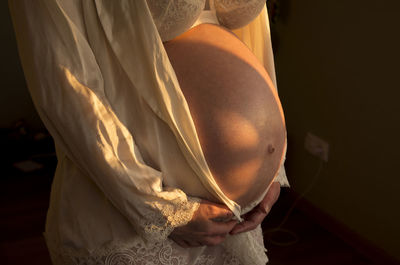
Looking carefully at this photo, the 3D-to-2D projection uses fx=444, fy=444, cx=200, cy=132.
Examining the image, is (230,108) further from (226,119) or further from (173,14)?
(173,14)

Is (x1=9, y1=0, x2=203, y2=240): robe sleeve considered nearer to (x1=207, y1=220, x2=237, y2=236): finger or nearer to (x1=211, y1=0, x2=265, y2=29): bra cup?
(x1=207, y1=220, x2=237, y2=236): finger

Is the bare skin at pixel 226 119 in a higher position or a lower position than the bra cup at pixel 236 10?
lower

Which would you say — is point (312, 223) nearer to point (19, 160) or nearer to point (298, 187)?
point (298, 187)

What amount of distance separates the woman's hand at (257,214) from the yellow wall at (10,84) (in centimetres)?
245

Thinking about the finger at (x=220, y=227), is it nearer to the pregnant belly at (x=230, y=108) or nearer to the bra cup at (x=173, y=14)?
the pregnant belly at (x=230, y=108)

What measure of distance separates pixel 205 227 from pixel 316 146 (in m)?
1.48

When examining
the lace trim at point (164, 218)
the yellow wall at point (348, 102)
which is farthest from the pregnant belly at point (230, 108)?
the yellow wall at point (348, 102)

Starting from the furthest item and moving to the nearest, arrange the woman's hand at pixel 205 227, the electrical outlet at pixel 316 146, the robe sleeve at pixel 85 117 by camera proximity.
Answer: the electrical outlet at pixel 316 146 → the woman's hand at pixel 205 227 → the robe sleeve at pixel 85 117

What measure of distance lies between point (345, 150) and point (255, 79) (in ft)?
4.04

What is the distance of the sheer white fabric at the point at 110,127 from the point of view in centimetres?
73

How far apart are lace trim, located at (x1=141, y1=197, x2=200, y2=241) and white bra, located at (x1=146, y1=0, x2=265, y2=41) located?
1.06 ft

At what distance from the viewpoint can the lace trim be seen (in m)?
0.80

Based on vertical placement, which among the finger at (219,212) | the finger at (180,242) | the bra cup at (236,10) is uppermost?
the bra cup at (236,10)

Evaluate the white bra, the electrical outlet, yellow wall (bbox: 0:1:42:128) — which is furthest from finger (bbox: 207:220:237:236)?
yellow wall (bbox: 0:1:42:128)
